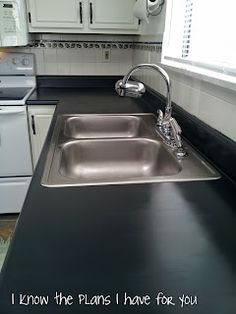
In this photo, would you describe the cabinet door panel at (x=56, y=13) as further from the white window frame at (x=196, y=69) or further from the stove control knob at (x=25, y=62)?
the white window frame at (x=196, y=69)

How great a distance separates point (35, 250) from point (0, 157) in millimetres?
1725

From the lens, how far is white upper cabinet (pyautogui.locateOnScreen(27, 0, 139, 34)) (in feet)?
7.14

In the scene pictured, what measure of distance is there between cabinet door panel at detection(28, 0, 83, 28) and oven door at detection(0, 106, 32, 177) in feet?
2.38

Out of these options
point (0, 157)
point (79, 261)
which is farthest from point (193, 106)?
point (0, 157)

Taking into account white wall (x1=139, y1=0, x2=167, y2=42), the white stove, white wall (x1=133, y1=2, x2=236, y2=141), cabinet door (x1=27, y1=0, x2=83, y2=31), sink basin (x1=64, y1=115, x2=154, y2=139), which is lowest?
the white stove

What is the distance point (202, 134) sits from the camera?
106cm

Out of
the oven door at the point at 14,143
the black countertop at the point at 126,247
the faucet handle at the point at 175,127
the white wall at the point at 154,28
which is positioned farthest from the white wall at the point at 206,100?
the oven door at the point at 14,143

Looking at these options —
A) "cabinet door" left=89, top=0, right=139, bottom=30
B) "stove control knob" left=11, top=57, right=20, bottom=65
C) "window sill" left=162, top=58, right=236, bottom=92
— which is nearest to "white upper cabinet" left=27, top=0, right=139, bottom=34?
"cabinet door" left=89, top=0, right=139, bottom=30

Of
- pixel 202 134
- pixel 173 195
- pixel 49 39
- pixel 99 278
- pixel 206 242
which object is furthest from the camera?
pixel 49 39

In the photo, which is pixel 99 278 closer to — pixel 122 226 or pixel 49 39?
pixel 122 226

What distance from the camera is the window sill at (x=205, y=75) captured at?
0.88m

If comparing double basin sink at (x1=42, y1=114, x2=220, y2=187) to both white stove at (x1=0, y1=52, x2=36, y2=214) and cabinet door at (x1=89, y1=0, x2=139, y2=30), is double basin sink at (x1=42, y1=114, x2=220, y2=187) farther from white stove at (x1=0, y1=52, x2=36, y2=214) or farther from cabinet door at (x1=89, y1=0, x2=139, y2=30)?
cabinet door at (x1=89, y1=0, x2=139, y2=30)

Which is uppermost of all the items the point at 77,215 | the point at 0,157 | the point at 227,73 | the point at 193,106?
the point at 227,73

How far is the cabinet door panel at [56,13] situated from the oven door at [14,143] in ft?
Result: 2.38
